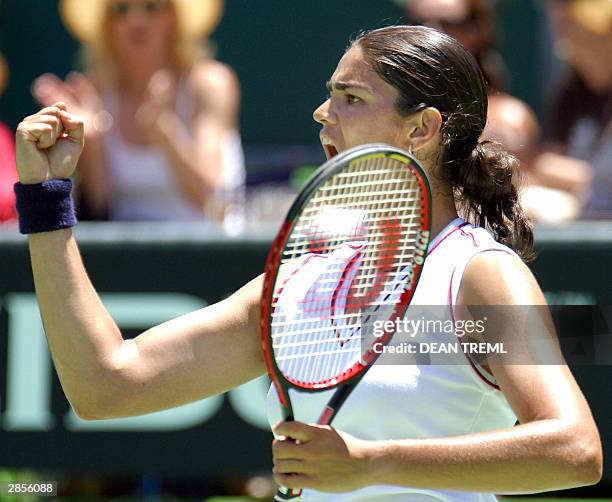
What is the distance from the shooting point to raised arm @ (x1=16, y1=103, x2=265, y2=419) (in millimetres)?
2152

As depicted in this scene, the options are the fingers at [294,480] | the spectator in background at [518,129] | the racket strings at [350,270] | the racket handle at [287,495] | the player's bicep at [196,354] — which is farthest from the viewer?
the spectator in background at [518,129]

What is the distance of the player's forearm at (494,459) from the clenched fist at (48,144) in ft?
2.62

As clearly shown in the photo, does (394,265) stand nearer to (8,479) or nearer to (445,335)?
(445,335)

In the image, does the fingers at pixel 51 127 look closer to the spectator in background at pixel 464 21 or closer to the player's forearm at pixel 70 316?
the player's forearm at pixel 70 316

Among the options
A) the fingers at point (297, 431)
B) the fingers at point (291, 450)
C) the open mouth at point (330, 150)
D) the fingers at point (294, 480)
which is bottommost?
the fingers at point (294, 480)

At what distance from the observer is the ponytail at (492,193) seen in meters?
2.30

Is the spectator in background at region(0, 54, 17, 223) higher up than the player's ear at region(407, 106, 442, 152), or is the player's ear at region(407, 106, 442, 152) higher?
the player's ear at region(407, 106, 442, 152)

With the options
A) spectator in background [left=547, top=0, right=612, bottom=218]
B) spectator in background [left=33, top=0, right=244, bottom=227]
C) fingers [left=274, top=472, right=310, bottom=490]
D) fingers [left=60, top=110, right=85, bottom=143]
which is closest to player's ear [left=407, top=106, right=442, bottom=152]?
fingers [left=60, top=110, right=85, bottom=143]

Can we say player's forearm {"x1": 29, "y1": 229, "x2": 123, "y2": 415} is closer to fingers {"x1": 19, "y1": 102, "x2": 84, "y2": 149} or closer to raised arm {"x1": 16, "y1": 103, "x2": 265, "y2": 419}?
raised arm {"x1": 16, "y1": 103, "x2": 265, "y2": 419}

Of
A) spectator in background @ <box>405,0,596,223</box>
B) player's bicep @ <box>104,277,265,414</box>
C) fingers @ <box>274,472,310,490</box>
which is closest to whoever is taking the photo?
fingers @ <box>274,472,310,490</box>

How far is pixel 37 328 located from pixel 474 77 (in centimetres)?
281

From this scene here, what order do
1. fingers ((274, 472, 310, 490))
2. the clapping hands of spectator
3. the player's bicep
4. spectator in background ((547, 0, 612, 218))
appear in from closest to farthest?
fingers ((274, 472, 310, 490))
the player's bicep
the clapping hands of spectator
spectator in background ((547, 0, 612, 218))

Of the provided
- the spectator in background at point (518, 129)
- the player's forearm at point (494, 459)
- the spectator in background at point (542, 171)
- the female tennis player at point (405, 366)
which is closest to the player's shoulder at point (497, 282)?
the female tennis player at point (405, 366)

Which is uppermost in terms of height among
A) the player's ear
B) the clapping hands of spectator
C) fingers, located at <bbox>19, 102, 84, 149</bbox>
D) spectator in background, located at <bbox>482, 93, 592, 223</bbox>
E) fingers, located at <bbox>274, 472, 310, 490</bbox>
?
fingers, located at <bbox>19, 102, 84, 149</bbox>
